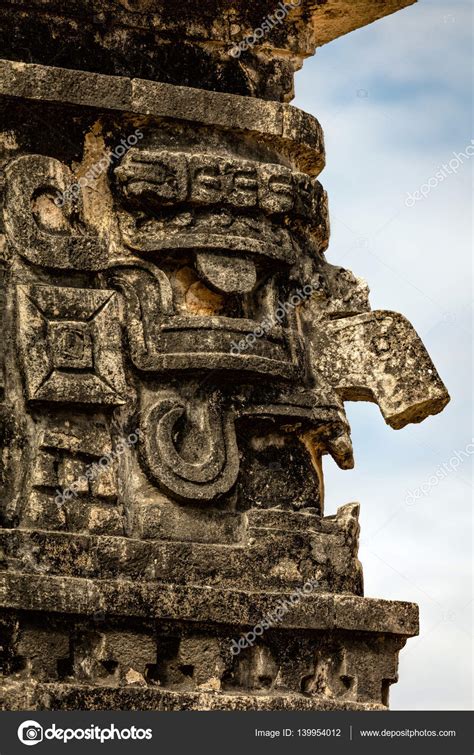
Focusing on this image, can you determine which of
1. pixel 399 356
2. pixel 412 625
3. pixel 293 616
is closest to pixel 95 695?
pixel 293 616

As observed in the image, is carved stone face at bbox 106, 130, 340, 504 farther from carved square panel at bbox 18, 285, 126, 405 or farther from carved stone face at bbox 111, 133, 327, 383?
carved square panel at bbox 18, 285, 126, 405

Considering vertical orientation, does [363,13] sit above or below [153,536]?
above

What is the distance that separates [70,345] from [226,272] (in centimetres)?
83

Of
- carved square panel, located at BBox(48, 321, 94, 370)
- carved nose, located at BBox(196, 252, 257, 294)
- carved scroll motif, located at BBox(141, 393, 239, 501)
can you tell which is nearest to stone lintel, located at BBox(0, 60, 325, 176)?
carved nose, located at BBox(196, 252, 257, 294)

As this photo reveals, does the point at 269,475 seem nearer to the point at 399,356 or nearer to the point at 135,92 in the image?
the point at 399,356

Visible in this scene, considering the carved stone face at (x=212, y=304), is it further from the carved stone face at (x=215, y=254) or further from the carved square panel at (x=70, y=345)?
the carved square panel at (x=70, y=345)

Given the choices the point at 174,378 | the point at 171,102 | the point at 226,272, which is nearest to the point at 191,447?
the point at 174,378

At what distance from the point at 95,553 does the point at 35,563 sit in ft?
0.92

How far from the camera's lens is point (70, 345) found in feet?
31.3

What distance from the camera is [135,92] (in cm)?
992

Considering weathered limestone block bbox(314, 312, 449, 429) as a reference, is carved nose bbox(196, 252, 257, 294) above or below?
above

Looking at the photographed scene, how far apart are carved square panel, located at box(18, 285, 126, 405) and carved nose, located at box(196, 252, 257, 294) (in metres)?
0.45

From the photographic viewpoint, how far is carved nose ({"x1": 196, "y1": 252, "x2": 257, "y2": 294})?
981 cm

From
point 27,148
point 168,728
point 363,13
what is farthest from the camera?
point 363,13
